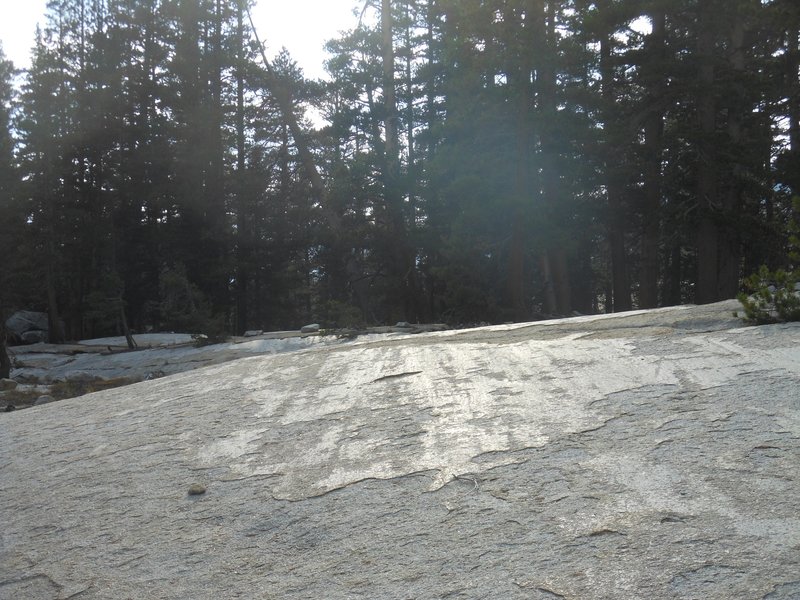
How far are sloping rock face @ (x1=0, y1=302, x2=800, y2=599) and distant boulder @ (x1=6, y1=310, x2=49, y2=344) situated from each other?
21.4 metres

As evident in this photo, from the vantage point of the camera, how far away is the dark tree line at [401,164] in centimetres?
1501

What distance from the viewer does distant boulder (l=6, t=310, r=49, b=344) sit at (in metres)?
23.3

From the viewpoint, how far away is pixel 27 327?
24469 mm

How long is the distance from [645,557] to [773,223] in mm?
15024

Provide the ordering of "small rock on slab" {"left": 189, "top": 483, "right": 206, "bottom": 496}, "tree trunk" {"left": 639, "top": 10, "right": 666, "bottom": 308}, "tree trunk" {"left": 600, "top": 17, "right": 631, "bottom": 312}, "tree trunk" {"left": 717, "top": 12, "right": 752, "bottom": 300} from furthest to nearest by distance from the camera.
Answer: "tree trunk" {"left": 600, "top": 17, "right": 631, "bottom": 312} < "tree trunk" {"left": 639, "top": 10, "right": 666, "bottom": 308} < "tree trunk" {"left": 717, "top": 12, "right": 752, "bottom": 300} < "small rock on slab" {"left": 189, "top": 483, "right": 206, "bottom": 496}

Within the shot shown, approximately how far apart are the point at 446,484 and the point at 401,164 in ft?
60.4

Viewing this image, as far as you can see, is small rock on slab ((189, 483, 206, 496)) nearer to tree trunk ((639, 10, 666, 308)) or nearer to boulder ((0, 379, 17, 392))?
boulder ((0, 379, 17, 392))

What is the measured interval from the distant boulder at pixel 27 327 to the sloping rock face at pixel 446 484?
2138 cm

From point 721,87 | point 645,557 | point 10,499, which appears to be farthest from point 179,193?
point 645,557

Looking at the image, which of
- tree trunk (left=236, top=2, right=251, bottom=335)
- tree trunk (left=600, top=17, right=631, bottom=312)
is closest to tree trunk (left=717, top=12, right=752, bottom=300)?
tree trunk (left=600, top=17, right=631, bottom=312)

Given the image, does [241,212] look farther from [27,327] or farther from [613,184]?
[613,184]

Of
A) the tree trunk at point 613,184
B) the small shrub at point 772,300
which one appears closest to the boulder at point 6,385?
the small shrub at point 772,300

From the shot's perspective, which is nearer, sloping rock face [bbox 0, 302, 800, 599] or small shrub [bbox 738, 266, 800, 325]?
sloping rock face [bbox 0, 302, 800, 599]

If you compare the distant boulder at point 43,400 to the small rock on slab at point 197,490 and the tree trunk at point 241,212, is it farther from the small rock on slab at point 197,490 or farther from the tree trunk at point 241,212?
the tree trunk at point 241,212
